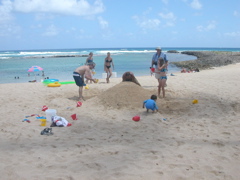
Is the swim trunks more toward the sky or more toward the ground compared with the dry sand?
more toward the sky

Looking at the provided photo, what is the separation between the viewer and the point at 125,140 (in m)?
4.54

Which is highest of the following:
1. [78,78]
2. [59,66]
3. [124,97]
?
[78,78]

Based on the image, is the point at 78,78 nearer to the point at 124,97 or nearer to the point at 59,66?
the point at 124,97

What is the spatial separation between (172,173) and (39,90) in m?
7.80

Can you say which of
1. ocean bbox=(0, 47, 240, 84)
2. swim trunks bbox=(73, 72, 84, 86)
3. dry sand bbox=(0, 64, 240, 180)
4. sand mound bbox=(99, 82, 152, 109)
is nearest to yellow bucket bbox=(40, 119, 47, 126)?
dry sand bbox=(0, 64, 240, 180)

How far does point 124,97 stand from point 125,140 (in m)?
2.83

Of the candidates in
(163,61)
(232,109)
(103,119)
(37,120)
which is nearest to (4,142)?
(37,120)

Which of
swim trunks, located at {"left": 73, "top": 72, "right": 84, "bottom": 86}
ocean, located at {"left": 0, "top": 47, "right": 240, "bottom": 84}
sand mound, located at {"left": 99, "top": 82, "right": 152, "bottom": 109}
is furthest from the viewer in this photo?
ocean, located at {"left": 0, "top": 47, "right": 240, "bottom": 84}

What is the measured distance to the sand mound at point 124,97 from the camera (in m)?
6.97

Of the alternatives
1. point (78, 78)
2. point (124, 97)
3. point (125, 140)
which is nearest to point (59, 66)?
point (78, 78)

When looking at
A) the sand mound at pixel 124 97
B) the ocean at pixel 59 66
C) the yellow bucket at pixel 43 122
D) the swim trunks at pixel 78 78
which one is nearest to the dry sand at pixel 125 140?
the sand mound at pixel 124 97

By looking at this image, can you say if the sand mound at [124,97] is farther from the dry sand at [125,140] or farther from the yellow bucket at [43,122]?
the yellow bucket at [43,122]

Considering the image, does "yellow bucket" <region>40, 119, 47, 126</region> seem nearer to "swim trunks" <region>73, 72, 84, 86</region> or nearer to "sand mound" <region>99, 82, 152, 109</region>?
"sand mound" <region>99, 82, 152, 109</region>

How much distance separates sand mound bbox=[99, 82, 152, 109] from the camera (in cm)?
697
